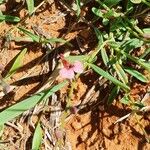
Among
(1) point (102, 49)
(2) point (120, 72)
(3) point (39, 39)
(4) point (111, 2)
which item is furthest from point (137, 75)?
(3) point (39, 39)

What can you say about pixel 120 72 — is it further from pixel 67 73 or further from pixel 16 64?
pixel 16 64

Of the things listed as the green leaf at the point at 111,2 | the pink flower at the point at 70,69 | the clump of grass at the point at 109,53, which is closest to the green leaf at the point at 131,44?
the clump of grass at the point at 109,53

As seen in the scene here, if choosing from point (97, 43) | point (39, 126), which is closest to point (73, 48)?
point (97, 43)

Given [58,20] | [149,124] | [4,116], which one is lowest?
[149,124]

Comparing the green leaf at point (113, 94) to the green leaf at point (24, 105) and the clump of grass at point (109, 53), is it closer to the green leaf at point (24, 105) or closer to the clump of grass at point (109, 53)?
the clump of grass at point (109, 53)

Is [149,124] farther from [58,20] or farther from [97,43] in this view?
[58,20]
